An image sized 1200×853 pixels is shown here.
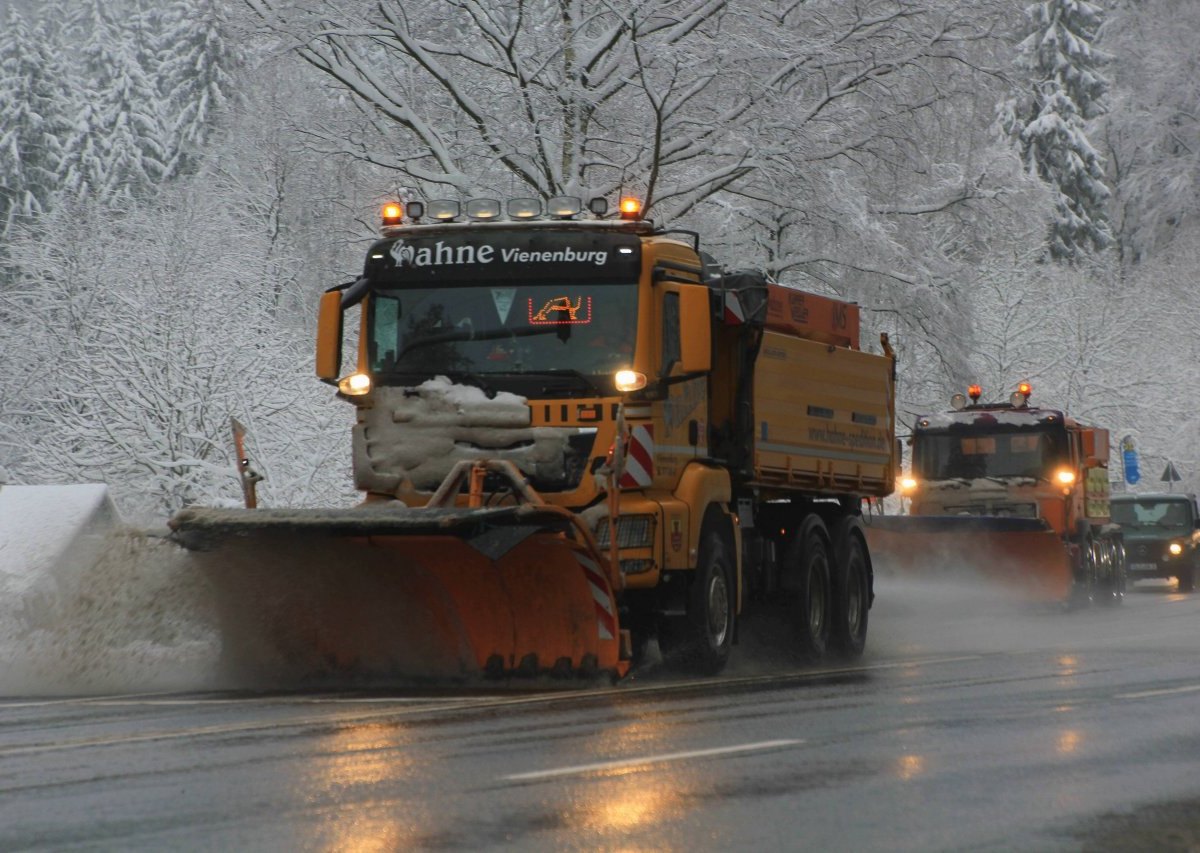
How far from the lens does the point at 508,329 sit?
1289 cm

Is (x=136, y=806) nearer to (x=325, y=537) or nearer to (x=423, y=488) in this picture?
(x=325, y=537)

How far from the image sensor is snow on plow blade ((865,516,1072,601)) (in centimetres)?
2375

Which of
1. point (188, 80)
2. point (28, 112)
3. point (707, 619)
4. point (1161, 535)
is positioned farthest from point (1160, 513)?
point (28, 112)

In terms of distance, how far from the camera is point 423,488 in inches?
499

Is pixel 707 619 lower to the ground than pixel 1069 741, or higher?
higher

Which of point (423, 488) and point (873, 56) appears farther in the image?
point (873, 56)

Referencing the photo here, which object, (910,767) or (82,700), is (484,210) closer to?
(82,700)

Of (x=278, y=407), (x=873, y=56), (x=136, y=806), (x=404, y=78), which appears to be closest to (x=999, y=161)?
(x=873, y=56)

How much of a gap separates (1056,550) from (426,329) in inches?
519

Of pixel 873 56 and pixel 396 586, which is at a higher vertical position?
pixel 873 56

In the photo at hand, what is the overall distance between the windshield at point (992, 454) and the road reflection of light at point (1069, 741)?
57.0 feet

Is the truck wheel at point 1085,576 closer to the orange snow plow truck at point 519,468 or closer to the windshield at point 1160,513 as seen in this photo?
the windshield at point 1160,513

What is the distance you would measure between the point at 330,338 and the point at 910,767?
256 inches

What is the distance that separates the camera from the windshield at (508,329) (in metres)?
12.7
